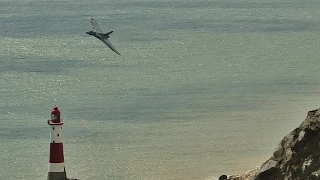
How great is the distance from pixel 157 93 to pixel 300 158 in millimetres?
29340

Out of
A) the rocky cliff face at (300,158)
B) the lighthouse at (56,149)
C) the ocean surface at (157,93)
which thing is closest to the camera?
the rocky cliff face at (300,158)

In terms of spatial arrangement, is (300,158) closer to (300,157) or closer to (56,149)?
(300,157)

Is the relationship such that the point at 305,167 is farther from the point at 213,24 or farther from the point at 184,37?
the point at 213,24

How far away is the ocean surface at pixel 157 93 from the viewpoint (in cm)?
2928

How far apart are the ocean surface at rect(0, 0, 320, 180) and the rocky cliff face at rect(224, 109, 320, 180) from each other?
42.8ft

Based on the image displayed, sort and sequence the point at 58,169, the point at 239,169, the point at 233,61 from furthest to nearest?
the point at 233,61 < the point at 239,169 < the point at 58,169

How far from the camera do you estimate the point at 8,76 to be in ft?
161

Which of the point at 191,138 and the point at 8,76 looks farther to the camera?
the point at 8,76

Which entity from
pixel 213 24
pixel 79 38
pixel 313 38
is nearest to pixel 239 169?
pixel 313 38

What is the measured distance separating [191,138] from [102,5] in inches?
2850

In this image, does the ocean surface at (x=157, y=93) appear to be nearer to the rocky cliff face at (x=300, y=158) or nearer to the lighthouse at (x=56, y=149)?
the lighthouse at (x=56, y=149)

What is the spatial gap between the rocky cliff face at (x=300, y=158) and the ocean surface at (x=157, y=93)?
513 inches

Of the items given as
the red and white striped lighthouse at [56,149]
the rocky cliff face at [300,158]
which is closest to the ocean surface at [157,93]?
the red and white striped lighthouse at [56,149]

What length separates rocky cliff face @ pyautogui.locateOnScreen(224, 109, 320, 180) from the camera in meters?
12.5
